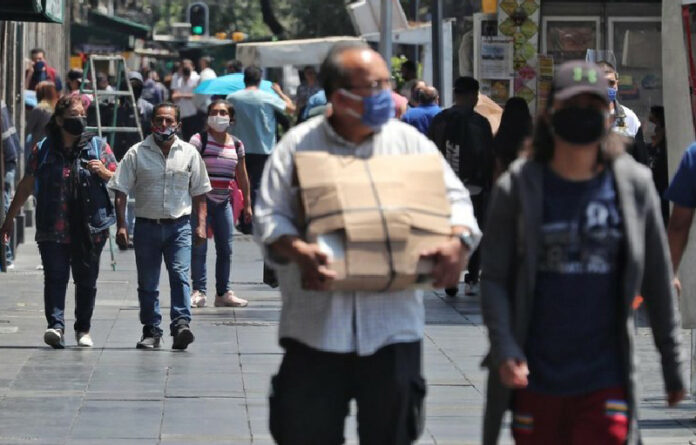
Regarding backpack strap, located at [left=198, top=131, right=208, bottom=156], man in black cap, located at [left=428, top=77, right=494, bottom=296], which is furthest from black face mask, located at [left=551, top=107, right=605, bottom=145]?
man in black cap, located at [left=428, top=77, right=494, bottom=296]

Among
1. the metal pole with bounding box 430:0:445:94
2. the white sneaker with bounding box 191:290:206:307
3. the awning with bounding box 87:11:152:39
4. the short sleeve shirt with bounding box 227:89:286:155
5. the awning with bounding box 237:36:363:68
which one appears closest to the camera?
the white sneaker with bounding box 191:290:206:307

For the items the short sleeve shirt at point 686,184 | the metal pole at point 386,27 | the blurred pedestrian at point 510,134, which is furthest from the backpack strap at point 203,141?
the short sleeve shirt at point 686,184

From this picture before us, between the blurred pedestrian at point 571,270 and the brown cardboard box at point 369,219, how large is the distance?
9.4 inches

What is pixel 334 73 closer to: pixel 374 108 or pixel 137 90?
pixel 374 108

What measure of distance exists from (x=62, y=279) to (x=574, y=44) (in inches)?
295

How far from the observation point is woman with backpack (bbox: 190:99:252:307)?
13633mm

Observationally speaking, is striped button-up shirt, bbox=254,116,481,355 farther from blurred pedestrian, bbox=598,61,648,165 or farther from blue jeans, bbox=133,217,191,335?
blue jeans, bbox=133,217,191,335

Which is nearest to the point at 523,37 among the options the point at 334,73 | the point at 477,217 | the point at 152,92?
the point at 477,217

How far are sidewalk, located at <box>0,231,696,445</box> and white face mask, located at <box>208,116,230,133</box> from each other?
59.3 inches

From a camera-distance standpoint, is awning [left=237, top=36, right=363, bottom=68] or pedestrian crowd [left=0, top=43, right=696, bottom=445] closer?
pedestrian crowd [left=0, top=43, right=696, bottom=445]

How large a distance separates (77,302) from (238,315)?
2.25m

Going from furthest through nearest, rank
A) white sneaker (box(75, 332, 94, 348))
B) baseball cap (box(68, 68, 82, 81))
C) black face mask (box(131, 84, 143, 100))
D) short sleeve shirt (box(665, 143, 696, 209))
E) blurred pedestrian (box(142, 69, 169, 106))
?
blurred pedestrian (box(142, 69, 169, 106)) → black face mask (box(131, 84, 143, 100)) → baseball cap (box(68, 68, 82, 81)) → white sneaker (box(75, 332, 94, 348)) → short sleeve shirt (box(665, 143, 696, 209))

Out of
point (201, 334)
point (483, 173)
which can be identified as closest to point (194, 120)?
point (483, 173)

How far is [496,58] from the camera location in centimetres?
1733
